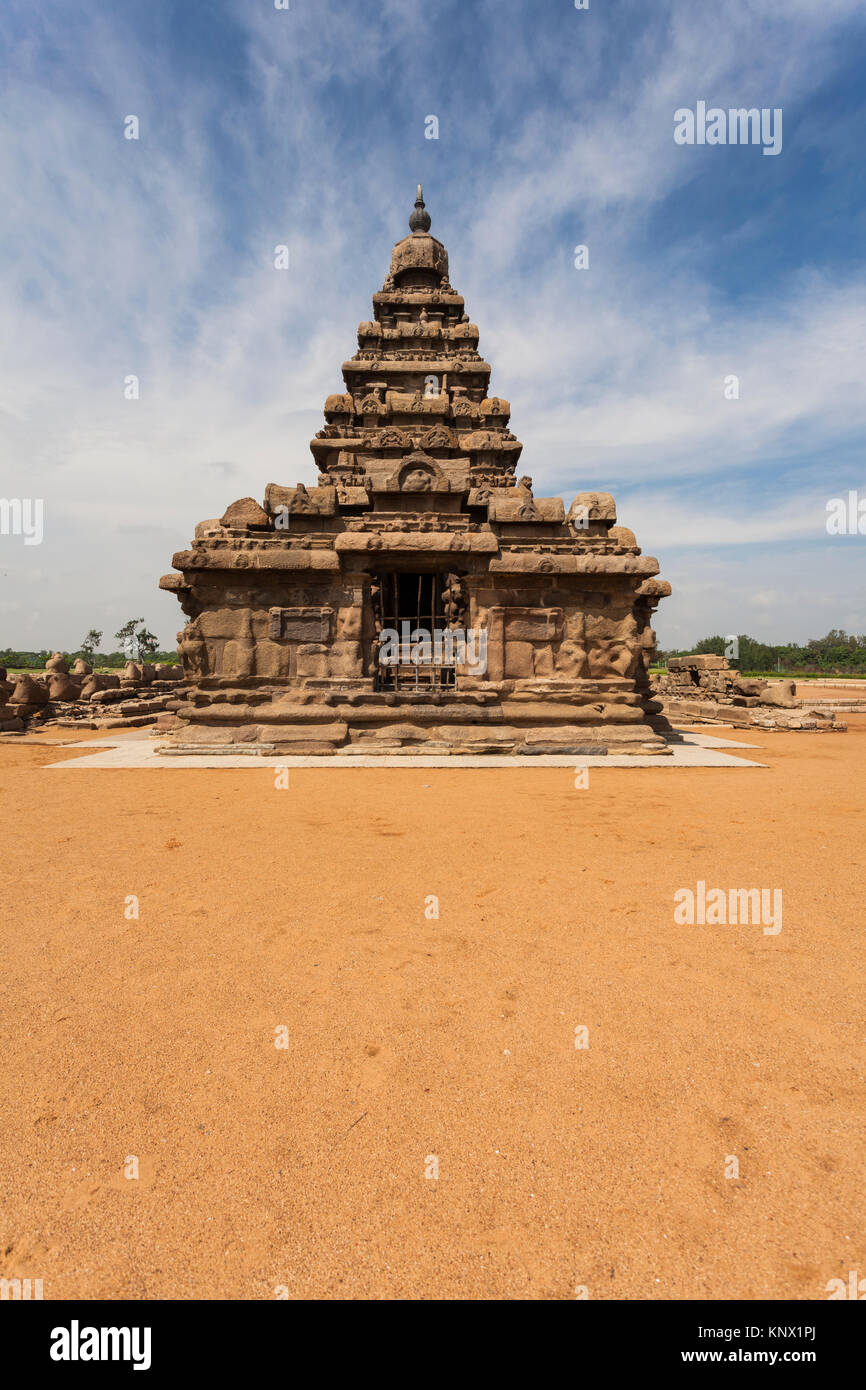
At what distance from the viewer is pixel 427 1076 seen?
2.14 metres

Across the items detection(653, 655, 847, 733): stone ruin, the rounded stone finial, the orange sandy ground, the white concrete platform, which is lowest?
the orange sandy ground

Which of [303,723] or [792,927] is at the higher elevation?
[303,723]

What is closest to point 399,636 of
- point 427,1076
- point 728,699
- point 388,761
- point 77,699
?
point 388,761

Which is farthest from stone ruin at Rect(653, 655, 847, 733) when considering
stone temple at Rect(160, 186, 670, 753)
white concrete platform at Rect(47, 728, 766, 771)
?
stone temple at Rect(160, 186, 670, 753)

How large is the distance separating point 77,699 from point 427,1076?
64.8ft

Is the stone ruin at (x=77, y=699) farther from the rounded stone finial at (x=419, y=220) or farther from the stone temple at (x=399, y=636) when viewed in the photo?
the rounded stone finial at (x=419, y=220)

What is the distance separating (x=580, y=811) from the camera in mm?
5785

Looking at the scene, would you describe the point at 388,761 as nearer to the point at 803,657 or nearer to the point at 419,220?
the point at 419,220

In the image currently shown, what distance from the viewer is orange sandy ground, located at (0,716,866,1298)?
1.50 m

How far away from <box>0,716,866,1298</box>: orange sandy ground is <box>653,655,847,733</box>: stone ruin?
12.4 m

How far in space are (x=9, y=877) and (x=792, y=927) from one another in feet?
17.3

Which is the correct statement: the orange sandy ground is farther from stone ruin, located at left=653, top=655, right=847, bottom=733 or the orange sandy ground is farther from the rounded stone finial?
the rounded stone finial
